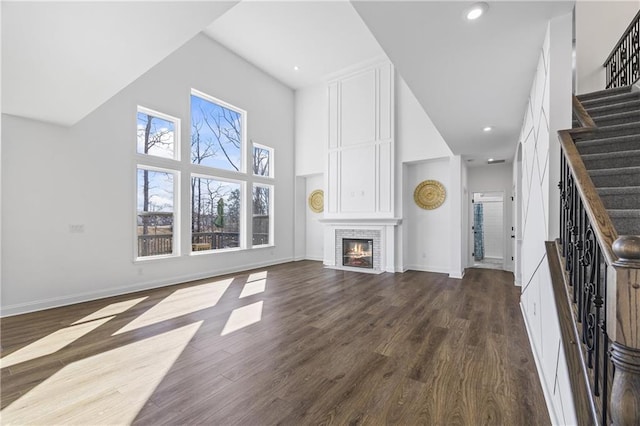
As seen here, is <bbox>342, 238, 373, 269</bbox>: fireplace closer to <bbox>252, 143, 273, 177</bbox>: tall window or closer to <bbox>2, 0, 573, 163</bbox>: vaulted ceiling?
<bbox>252, 143, 273, 177</bbox>: tall window

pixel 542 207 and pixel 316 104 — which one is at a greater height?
pixel 316 104

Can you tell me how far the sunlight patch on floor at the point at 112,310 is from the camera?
342cm

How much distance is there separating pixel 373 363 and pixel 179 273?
4.29m

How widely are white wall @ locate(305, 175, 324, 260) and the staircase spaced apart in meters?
5.91

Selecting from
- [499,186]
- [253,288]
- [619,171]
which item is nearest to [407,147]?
[499,186]

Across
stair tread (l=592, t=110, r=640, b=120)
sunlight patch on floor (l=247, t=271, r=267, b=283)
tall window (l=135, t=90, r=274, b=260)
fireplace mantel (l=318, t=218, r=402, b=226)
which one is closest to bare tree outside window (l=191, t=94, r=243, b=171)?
tall window (l=135, t=90, r=274, b=260)

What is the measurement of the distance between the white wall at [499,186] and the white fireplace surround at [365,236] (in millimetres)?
1852

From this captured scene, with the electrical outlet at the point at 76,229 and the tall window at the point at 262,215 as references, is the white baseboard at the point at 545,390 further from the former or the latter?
the tall window at the point at 262,215

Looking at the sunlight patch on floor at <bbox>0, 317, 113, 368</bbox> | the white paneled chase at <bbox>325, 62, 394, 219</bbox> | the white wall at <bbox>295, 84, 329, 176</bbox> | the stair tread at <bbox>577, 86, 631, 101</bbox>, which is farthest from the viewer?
the white wall at <bbox>295, 84, 329, 176</bbox>

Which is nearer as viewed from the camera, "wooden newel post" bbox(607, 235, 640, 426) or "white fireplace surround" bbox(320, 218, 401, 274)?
"wooden newel post" bbox(607, 235, 640, 426)

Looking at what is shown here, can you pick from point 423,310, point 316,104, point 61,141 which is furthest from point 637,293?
point 316,104

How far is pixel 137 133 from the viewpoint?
4.83m

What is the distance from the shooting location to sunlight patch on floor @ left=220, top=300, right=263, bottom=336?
10.1 feet

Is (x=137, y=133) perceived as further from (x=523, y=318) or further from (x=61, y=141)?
(x=523, y=318)
